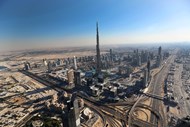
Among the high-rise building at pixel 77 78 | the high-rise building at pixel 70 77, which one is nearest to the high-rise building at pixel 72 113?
the high-rise building at pixel 77 78

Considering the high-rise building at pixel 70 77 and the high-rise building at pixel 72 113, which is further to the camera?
the high-rise building at pixel 70 77

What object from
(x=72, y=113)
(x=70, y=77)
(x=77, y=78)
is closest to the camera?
(x=72, y=113)

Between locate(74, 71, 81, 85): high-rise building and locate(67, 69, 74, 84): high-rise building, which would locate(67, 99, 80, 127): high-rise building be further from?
locate(67, 69, 74, 84): high-rise building

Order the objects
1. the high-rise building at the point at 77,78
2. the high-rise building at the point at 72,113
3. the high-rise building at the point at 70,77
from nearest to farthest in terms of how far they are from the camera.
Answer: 1. the high-rise building at the point at 72,113
2. the high-rise building at the point at 77,78
3. the high-rise building at the point at 70,77

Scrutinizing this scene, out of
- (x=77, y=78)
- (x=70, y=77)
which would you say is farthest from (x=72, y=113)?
(x=70, y=77)

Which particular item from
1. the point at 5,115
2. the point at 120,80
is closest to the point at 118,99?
the point at 120,80

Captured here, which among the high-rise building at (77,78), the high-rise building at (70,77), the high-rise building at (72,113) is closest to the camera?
the high-rise building at (72,113)

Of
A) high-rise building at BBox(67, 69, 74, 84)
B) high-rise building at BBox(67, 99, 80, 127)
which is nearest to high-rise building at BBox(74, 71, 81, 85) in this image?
high-rise building at BBox(67, 69, 74, 84)

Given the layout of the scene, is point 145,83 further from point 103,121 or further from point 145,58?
point 145,58

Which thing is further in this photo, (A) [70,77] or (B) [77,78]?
(A) [70,77]

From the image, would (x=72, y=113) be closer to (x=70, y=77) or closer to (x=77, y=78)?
(x=77, y=78)

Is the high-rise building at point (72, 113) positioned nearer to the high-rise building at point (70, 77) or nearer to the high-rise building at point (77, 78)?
the high-rise building at point (77, 78)
